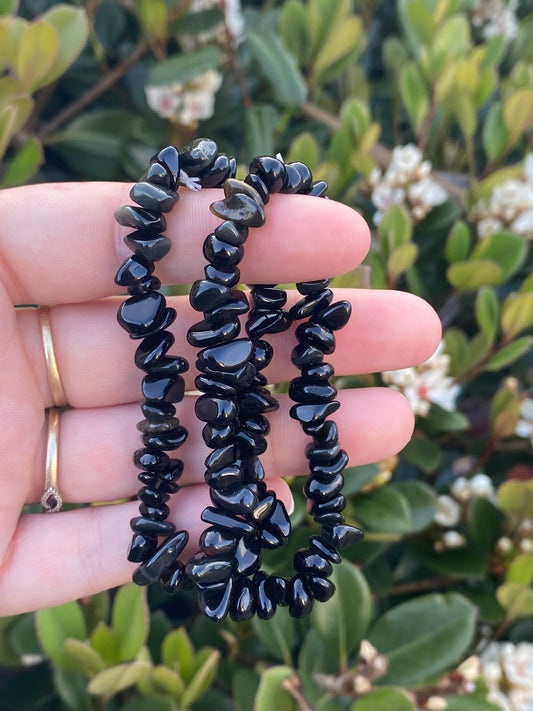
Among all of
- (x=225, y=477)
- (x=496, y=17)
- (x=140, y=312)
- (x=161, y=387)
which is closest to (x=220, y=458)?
(x=225, y=477)

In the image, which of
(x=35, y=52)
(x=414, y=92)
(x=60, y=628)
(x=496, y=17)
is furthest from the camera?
(x=496, y=17)

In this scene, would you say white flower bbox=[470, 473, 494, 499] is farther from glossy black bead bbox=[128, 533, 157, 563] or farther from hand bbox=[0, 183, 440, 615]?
glossy black bead bbox=[128, 533, 157, 563]

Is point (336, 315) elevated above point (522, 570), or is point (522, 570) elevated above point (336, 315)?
point (336, 315)

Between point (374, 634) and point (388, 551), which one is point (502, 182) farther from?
point (374, 634)

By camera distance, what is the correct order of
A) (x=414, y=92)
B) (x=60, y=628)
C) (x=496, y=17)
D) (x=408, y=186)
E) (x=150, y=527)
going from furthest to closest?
1. (x=496, y=17)
2. (x=414, y=92)
3. (x=408, y=186)
4. (x=60, y=628)
5. (x=150, y=527)

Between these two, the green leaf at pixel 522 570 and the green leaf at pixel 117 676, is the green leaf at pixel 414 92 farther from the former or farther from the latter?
the green leaf at pixel 117 676

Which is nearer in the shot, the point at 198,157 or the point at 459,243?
the point at 198,157

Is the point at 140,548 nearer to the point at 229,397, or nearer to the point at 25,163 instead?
the point at 229,397

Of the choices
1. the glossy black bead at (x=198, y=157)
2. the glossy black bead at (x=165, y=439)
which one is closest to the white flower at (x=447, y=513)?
the glossy black bead at (x=165, y=439)

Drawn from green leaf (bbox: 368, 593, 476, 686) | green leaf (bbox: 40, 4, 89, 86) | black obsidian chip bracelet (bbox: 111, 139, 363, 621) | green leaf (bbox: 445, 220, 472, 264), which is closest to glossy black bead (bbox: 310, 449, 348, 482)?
black obsidian chip bracelet (bbox: 111, 139, 363, 621)
